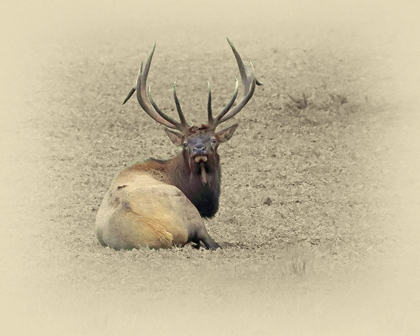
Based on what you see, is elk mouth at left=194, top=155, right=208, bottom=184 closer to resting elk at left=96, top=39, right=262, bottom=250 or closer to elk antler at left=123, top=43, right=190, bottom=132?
resting elk at left=96, top=39, right=262, bottom=250

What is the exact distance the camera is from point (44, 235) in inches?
514

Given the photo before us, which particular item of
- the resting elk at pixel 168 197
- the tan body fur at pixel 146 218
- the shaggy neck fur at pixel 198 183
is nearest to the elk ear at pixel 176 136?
the resting elk at pixel 168 197

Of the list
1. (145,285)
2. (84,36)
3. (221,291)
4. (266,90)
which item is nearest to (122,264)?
(145,285)

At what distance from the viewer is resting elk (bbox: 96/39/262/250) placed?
11.1 metres

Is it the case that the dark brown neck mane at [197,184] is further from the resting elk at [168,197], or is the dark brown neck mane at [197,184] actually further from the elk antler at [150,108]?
the elk antler at [150,108]

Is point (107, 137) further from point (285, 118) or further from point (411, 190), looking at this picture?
point (411, 190)

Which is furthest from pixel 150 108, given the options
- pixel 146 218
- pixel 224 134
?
pixel 146 218

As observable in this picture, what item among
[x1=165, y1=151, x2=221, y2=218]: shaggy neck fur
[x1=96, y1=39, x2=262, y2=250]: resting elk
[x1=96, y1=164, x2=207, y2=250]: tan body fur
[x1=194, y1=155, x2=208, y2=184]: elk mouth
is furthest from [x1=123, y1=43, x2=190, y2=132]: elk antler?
[x1=96, y1=164, x2=207, y2=250]: tan body fur

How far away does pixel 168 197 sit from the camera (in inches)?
459

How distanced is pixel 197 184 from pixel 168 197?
1060 millimetres

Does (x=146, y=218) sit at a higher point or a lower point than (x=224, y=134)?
lower

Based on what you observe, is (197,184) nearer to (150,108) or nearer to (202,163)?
(202,163)

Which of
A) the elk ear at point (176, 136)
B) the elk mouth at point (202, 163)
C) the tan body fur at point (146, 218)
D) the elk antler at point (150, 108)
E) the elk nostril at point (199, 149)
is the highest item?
the elk antler at point (150, 108)

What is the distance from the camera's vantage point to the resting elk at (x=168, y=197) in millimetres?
11148
